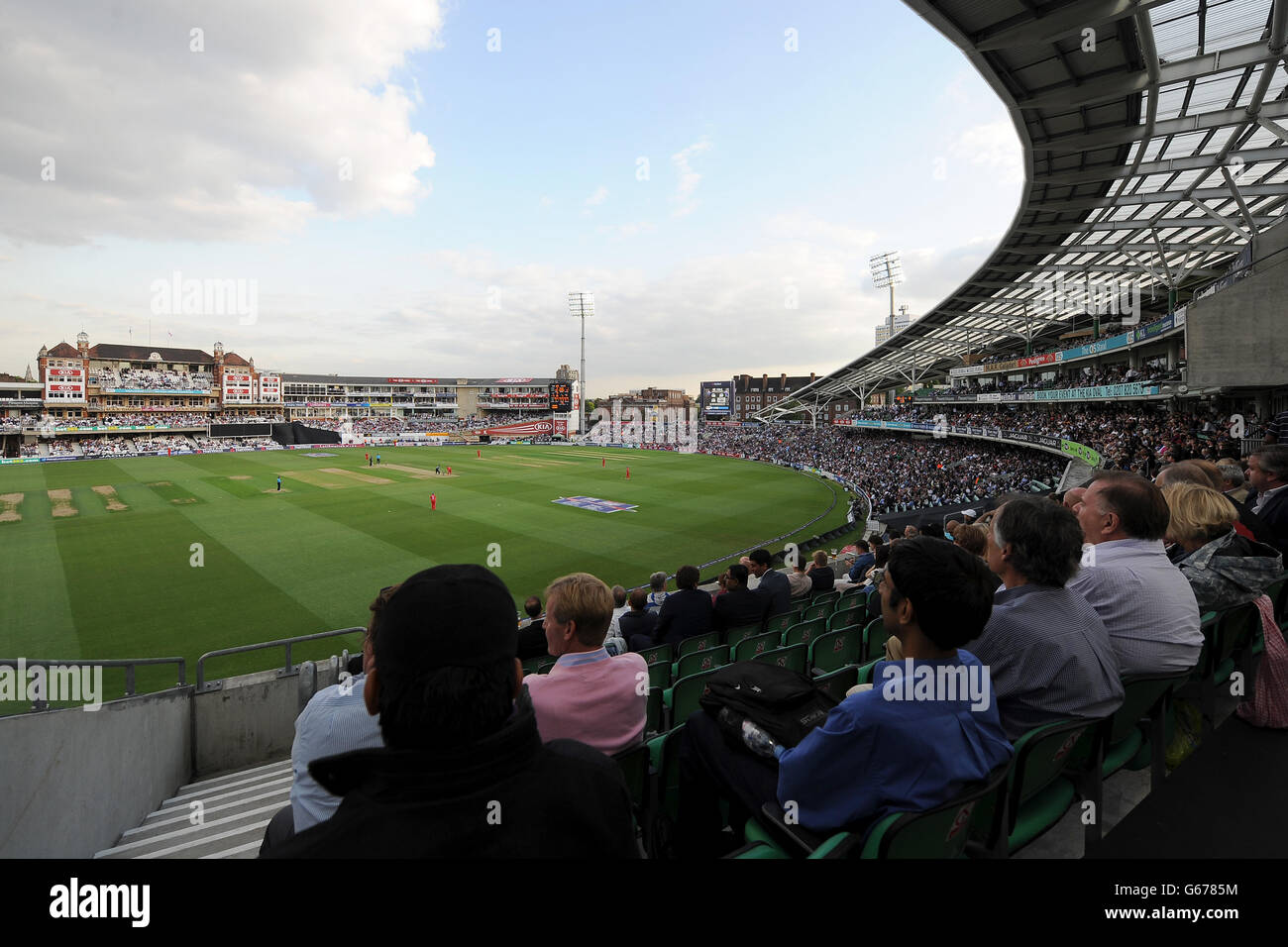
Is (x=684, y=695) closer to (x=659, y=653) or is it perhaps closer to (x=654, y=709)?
(x=654, y=709)

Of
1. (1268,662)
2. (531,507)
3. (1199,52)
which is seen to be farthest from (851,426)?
(1268,662)

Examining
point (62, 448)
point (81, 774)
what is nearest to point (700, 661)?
point (81, 774)

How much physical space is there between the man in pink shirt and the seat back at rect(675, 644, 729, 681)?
8.63ft

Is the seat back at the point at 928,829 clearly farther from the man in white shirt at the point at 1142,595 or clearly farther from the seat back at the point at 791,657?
the seat back at the point at 791,657

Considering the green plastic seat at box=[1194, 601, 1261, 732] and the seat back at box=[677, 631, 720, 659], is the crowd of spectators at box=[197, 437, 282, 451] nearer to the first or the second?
the seat back at box=[677, 631, 720, 659]

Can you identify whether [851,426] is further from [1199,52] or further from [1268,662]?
[1268,662]

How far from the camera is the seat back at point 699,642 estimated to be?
661 centimetres

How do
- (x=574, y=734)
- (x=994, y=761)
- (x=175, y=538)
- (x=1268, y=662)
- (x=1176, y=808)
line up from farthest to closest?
(x=175, y=538) < (x=1268, y=662) < (x=574, y=734) < (x=1176, y=808) < (x=994, y=761)

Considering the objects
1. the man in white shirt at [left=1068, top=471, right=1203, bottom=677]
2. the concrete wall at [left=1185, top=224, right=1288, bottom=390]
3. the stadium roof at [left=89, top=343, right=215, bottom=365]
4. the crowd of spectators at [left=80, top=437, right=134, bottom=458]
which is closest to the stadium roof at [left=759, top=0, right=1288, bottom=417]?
the concrete wall at [left=1185, top=224, right=1288, bottom=390]

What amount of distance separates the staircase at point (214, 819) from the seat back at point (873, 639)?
613 centimetres

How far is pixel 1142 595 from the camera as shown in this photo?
2.96 m

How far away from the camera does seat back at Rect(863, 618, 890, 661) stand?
646cm
